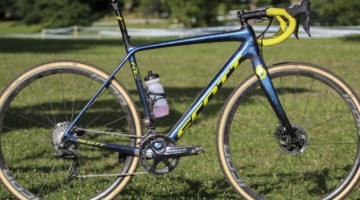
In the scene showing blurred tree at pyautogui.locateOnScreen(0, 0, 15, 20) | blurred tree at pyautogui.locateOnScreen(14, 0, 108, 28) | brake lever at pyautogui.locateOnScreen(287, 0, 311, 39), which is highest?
blurred tree at pyautogui.locateOnScreen(0, 0, 15, 20)

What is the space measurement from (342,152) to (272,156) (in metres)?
0.77

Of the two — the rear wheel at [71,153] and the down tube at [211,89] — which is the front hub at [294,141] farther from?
the rear wheel at [71,153]

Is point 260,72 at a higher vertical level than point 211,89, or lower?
higher

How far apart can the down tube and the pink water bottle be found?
0.14 m

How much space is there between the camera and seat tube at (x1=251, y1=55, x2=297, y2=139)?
401cm

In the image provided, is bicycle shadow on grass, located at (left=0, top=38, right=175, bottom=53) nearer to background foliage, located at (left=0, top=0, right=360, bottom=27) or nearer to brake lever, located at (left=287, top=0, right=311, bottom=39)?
background foliage, located at (left=0, top=0, right=360, bottom=27)

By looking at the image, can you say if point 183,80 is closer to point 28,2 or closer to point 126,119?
point 126,119

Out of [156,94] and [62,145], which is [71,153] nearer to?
[62,145]

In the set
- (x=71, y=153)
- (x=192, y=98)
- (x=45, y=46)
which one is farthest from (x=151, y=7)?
(x=71, y=153)

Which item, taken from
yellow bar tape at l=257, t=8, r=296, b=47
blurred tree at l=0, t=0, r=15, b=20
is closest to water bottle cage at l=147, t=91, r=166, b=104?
yellow bar tape at l=257, t=8, r=296, b=47

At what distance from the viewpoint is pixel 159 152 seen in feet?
13.3

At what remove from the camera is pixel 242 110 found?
963 centimetres

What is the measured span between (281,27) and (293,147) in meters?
0.85

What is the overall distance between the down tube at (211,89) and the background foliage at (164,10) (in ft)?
79.5
